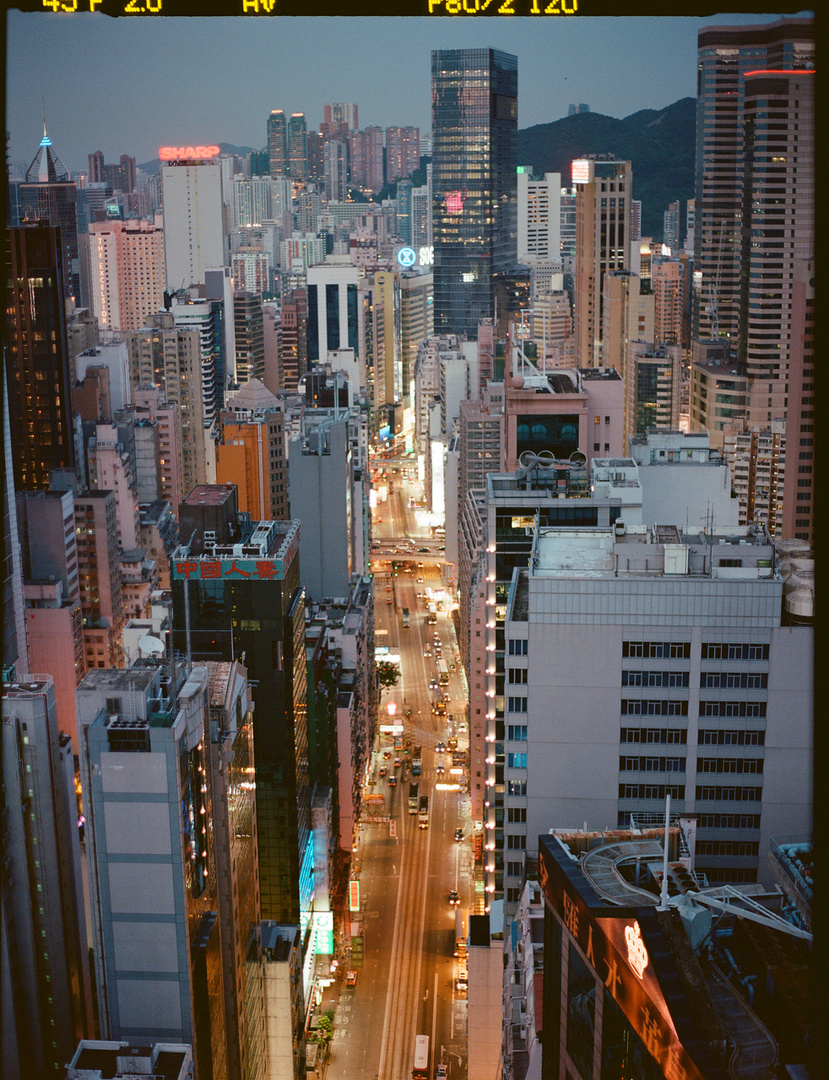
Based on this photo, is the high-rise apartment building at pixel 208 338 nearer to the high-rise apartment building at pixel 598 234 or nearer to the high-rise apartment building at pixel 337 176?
the high-rise apartment building at pixel 598 234

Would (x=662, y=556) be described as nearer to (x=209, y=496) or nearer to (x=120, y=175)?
(x=209, y=496)

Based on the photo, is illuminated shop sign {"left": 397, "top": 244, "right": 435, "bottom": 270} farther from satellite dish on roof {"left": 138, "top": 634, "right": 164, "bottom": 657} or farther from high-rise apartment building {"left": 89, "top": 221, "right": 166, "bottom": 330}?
satellite dish on roof {"left": 138, "top": 634, "right": 164, "bottom": 657}

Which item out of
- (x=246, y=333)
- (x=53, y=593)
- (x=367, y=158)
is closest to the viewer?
(x=53, y=593)

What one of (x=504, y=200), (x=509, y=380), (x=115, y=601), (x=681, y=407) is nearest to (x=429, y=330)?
(x=504, y=200)

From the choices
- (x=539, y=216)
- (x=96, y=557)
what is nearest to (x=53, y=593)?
(x=96, y=557)

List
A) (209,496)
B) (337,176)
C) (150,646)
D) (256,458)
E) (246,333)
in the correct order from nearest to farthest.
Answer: (150,646) < (209,496) < (256,458) < (246,333) < (337,176)

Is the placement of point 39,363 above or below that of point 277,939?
above

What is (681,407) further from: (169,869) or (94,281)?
(169,869)

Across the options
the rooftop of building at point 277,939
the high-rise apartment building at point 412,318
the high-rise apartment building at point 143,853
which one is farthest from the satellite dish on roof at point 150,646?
the high-rise apartment building at point 412,318
